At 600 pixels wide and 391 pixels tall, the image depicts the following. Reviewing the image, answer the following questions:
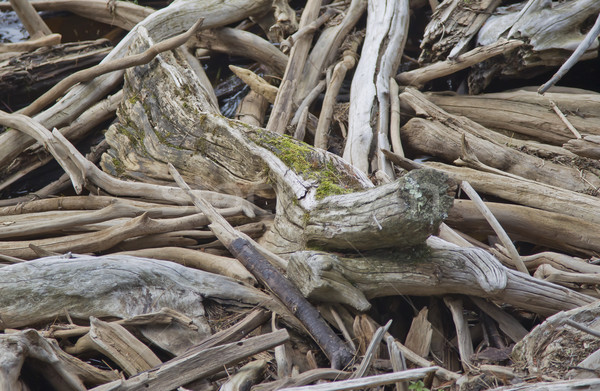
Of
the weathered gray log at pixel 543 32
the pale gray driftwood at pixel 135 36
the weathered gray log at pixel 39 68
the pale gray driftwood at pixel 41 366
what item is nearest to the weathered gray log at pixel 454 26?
the weathered gray log at pixel 543 32

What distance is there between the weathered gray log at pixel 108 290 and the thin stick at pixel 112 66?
7.54 feet

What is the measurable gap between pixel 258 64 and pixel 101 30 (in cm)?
252

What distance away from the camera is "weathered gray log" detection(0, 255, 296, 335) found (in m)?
3.38

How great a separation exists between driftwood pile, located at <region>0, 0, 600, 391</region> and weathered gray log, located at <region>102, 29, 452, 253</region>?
2cm

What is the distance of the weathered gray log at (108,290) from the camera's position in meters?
3.38

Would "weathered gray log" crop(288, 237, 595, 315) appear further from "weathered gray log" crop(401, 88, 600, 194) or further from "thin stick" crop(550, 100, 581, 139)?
"thin stick" crop(550, 100, 581, 139)

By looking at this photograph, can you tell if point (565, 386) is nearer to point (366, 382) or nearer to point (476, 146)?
point (366, 382)

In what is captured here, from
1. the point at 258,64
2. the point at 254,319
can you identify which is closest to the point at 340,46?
the point at 258,64

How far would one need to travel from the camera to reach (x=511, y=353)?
120 inches

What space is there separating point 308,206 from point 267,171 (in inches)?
27.2

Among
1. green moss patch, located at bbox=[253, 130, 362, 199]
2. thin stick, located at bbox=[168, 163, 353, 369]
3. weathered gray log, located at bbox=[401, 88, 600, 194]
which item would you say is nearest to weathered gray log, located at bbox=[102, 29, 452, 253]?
green moss patch, located at bbox=[253, 130, 362, 199]

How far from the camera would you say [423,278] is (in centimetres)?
335

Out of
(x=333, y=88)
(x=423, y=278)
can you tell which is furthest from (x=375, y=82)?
(x=423, y=278)

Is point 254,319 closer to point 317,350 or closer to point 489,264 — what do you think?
point 317,350
